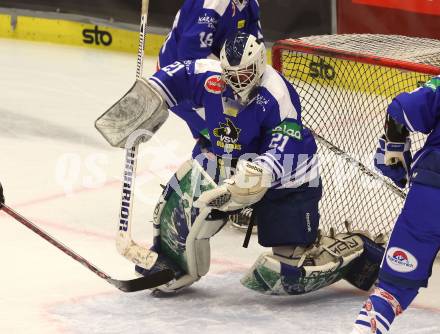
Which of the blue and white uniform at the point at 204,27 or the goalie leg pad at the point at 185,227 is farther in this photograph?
the blue and white uniform at the point at 204,27

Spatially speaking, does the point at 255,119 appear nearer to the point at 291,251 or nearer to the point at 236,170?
the point at 236,170

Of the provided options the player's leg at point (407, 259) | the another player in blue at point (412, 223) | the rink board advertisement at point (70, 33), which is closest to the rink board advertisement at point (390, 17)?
the rink board advertisement at point (70, 33)

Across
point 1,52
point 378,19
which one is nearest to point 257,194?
point 378,19

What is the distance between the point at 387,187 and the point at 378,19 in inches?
77.8

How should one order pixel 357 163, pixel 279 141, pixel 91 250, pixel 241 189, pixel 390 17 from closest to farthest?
1. pixel 241 189
2. pixel 279 141
3. pixel 91 250
4. pixel 357 163
5. pixel 390 17

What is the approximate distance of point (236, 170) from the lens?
Result: 11.7 ft

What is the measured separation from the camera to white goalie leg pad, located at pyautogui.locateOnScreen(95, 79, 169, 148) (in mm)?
3705

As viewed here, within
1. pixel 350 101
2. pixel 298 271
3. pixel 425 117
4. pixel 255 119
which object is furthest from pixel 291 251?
pixel 350 101

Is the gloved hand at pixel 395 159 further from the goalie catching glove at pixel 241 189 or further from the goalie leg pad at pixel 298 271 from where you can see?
the goalie leg pad at pixel 298 271

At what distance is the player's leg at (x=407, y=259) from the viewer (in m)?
3.14

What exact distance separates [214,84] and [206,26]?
2.28 ft

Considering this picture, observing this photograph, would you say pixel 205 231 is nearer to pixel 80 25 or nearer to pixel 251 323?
pixel 251 323

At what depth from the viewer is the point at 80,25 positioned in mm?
7734

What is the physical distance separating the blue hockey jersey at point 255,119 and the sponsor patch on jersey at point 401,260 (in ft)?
1.74
